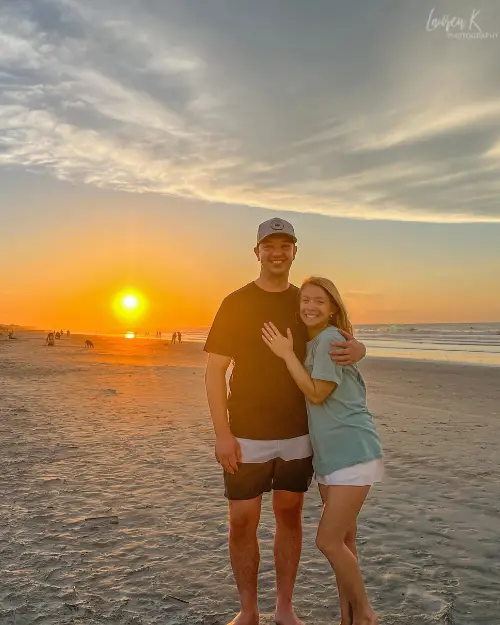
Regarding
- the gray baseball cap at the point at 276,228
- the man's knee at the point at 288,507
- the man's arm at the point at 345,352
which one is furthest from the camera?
the man's knee at the point at 288,507

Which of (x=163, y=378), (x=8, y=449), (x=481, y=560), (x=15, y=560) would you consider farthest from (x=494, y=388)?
(x=15, y=560)

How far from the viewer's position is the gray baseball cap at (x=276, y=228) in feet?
12.7

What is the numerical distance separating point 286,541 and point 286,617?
51 cm

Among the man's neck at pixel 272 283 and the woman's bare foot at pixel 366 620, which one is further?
the man's neck at pixel 272 283

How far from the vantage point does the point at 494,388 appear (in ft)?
56.2

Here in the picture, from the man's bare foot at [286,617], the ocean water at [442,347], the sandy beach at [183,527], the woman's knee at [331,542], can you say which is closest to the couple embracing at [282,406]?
the man's bare foot at [286,617]

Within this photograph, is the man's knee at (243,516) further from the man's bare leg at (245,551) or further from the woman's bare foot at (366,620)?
the woman's bare foot at (366,620)

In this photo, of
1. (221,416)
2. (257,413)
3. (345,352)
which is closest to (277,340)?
(345,352)

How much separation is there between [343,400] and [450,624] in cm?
188

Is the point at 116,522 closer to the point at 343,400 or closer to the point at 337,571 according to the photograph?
the point at 337,571

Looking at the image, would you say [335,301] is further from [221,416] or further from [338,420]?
[221,416]

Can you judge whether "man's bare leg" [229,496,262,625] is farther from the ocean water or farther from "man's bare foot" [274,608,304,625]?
the ocean water

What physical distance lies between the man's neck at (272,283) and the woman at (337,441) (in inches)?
13.6

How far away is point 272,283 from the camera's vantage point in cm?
397
